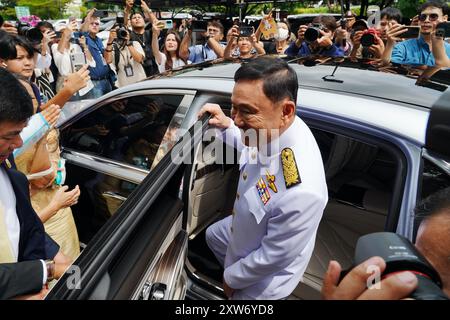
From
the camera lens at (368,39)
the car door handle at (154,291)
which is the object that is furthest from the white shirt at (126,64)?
the car door handle at (154,291)

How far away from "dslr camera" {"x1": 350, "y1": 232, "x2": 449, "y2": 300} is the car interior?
117 centimetres

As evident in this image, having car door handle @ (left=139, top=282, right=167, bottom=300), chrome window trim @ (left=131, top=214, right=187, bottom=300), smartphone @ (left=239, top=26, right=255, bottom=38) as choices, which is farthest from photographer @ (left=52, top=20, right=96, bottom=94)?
car door handle @ (left=139, top=282, right=167, bottom=300)

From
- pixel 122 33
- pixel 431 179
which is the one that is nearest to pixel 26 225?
pixel 431 179

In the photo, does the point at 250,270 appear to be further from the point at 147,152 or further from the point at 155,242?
the point at 147,152

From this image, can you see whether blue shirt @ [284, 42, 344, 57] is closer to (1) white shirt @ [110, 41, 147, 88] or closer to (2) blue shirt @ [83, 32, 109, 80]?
(1) white shirt @ [110, 41, 147, 88]

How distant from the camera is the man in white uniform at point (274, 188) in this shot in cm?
117

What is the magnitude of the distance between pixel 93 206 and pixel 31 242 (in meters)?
1.10

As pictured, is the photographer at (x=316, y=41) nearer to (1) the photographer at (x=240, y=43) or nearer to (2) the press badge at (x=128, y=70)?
(1) the photographer at (x=240, y=43)

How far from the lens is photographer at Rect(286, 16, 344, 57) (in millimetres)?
2828

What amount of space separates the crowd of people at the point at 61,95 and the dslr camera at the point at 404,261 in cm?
8
